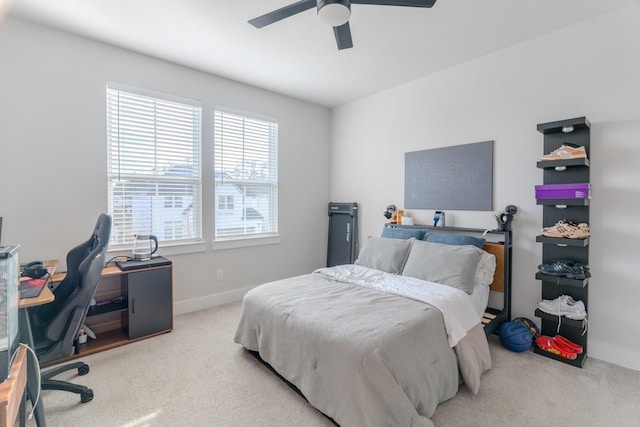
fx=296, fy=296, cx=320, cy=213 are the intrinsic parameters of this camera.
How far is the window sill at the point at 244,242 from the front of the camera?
371 centimetres

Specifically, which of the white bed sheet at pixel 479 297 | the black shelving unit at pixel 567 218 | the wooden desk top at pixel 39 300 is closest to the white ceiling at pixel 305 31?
the black shelving unit at pixel 567 218

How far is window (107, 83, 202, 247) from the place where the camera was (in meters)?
3.03

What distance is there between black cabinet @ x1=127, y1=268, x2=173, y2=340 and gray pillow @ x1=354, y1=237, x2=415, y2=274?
6.63ft

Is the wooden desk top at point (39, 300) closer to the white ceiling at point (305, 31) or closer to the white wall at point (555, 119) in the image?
the white ceiling at point (305, 31)

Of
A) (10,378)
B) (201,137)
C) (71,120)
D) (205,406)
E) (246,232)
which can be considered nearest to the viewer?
(10,378)

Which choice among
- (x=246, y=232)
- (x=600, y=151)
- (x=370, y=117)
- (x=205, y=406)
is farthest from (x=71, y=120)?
(x=600, y=151)

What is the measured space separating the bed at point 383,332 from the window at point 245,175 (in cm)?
154

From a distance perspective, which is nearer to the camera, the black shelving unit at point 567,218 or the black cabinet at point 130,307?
the black shelving unit at point 567,218

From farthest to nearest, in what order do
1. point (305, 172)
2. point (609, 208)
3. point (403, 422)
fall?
point (305, 172), point (609, 208), point (403, 422)

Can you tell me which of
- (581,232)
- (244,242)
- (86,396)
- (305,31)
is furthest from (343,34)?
(86,396)

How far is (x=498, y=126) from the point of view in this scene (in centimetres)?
305

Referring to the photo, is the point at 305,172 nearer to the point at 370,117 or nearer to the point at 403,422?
the point at 370,117

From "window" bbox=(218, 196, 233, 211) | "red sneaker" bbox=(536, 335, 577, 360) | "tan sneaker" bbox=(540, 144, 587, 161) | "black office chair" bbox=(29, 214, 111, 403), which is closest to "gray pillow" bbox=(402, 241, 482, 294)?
"red sneaker" bbox=(536, 335, 577, 360)

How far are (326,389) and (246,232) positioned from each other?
2.64 m
